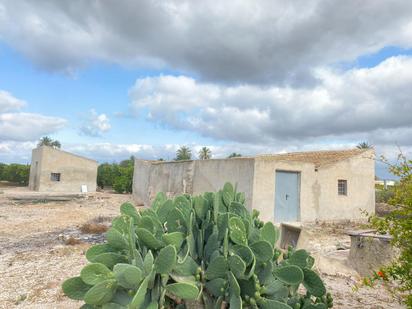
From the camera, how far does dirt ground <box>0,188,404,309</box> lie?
5086 millimetres

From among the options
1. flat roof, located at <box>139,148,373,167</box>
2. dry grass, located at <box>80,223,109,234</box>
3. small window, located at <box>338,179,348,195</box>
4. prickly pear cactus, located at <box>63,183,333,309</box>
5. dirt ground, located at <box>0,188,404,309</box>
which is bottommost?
dirt ground, located at <box>0,188,404,309</box>

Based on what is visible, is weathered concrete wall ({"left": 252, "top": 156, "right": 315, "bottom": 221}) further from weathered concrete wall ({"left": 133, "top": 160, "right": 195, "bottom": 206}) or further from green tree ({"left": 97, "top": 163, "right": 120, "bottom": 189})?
green tree ({"left": 97, "top": 163, "right": 120, "bottom": 189})

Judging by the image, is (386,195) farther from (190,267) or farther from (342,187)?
(190,267)

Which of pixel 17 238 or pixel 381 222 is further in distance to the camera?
pixel 17 238

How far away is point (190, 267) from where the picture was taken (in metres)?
2.74

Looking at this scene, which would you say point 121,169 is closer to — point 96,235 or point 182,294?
point 96,235

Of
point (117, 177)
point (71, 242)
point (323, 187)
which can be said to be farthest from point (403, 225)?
point (117, 177)

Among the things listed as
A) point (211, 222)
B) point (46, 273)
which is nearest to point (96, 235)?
point (46, 273)

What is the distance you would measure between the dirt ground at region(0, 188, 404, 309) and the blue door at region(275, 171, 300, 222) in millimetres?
1144

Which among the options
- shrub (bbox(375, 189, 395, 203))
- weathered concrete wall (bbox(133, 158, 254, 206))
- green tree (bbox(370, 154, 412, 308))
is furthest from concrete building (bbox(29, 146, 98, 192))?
green tree (bbox(370, 154, 412, 308))

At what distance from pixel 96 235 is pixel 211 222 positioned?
8.23 m

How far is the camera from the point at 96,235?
1040cm

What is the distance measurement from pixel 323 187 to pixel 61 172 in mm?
24440

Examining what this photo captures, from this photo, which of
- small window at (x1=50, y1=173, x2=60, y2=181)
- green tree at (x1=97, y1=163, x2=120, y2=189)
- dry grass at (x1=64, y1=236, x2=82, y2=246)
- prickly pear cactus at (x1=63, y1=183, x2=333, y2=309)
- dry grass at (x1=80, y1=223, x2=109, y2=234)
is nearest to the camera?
prickly pear cactus at (x1=63, y1=183, x2=333, y2=309)
